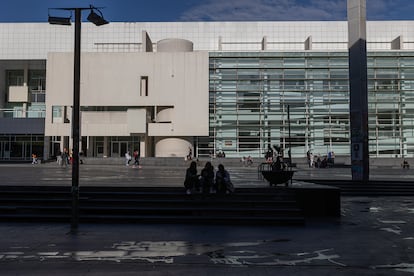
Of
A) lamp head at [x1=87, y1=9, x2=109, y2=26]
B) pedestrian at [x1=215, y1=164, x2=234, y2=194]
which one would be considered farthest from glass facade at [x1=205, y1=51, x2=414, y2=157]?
lamp head at [x1=87, y1=9, x2=109, y2=26]

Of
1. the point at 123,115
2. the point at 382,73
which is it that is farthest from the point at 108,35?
the point at 382,73

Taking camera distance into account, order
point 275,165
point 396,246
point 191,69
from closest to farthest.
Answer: point 396,246, point 275,165, point 191,69

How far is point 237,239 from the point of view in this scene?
8.32 meters

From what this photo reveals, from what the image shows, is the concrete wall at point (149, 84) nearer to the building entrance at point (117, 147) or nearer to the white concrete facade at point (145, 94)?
the white concrete facade at point (145, 94)

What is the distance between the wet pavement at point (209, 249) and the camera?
6.05 metres

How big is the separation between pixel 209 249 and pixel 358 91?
17.0 metres

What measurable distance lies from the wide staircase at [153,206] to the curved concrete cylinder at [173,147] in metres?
37.1

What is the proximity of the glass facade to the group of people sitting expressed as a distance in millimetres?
39818

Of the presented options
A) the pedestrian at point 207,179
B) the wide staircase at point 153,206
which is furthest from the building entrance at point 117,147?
the pedestrian at point 207,179

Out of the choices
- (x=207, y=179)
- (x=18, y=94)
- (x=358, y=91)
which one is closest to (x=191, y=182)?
(x=207, y=179)

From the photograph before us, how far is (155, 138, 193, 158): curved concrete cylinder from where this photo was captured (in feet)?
161

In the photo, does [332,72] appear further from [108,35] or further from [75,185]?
[75,185]

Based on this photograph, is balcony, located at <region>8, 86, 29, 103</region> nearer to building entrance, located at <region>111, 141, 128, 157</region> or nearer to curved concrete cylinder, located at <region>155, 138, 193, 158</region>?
building entrance, located at <region>111, 141, 128, 157</region>

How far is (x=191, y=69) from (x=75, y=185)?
41.7m
